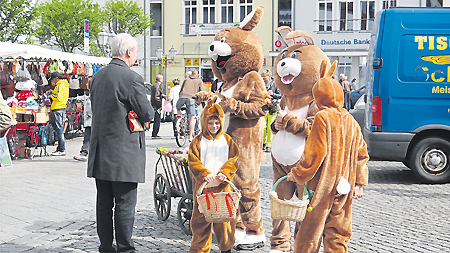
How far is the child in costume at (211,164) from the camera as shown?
4.54m

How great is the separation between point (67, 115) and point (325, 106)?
11842mm

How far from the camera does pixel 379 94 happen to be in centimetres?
847

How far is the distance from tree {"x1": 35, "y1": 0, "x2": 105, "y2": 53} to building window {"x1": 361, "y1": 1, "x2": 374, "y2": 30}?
1630 cm

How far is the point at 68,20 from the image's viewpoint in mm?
34312

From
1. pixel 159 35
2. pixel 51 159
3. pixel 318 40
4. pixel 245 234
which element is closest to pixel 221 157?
pixel 245 234

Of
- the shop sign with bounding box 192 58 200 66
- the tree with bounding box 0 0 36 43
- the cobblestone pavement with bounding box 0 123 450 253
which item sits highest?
the tree with bounding box 0 0 36 43

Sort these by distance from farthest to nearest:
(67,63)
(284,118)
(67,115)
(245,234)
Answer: (67,63), (67,115), (245,234), (284,118)

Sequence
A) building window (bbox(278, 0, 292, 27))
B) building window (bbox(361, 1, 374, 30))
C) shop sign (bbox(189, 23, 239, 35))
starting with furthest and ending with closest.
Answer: shop sign (bbox(189, 23, 239, 35)), building window (bbox(278, 0, 292, 27)), building window (bbox(361, 1, 374, 30))

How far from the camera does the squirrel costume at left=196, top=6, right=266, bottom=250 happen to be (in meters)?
5.07

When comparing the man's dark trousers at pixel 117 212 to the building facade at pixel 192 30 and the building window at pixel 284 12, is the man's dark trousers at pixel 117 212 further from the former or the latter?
the building window at pixel 284 12

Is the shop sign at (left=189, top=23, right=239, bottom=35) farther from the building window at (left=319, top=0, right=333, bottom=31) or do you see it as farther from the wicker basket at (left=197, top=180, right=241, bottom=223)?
the wicker basket at (left=197, top=180, right=241, bottom=223)

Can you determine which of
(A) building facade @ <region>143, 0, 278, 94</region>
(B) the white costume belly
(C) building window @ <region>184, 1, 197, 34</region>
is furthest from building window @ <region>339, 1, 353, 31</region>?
(B) the white costume belly

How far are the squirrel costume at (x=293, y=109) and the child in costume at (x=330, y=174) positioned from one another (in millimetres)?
401

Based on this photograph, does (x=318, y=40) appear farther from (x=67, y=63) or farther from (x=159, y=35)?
(x=67, y=63)
